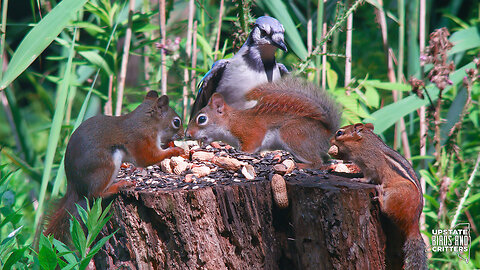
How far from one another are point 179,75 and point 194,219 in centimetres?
160

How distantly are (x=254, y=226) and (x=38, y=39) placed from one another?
52.1 inches

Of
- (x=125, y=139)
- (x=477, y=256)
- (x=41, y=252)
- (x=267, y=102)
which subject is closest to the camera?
(x=41, y=252)

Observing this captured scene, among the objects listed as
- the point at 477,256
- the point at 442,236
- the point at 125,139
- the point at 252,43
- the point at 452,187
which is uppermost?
the point at 252,43

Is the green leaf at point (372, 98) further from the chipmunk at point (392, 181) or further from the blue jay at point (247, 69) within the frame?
the chipmunk at point (392, 181)

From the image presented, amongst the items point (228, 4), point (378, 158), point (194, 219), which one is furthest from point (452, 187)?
point (228, 4)

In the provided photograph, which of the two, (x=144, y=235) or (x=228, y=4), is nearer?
(x=144, y=235)

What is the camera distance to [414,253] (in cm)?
215

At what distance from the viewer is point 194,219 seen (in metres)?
2.21

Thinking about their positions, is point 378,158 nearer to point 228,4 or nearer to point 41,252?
point 41,252

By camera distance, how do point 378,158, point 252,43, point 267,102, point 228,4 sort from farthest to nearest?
point 228,4 → point 252,43 → point 267,102 → point 378,158

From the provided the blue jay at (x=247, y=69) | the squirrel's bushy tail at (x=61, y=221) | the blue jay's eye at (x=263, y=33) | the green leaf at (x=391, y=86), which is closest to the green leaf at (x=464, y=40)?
the green leaf at (x=391, y=86)

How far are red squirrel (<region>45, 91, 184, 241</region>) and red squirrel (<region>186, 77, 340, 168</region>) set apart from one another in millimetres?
343

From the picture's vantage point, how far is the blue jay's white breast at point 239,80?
3.18m

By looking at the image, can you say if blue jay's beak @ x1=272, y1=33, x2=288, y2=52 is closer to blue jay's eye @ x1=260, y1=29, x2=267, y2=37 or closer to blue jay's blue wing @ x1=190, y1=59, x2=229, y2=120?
blue jay's eye @ x1=260, y1=29, x2=267, y2=37
